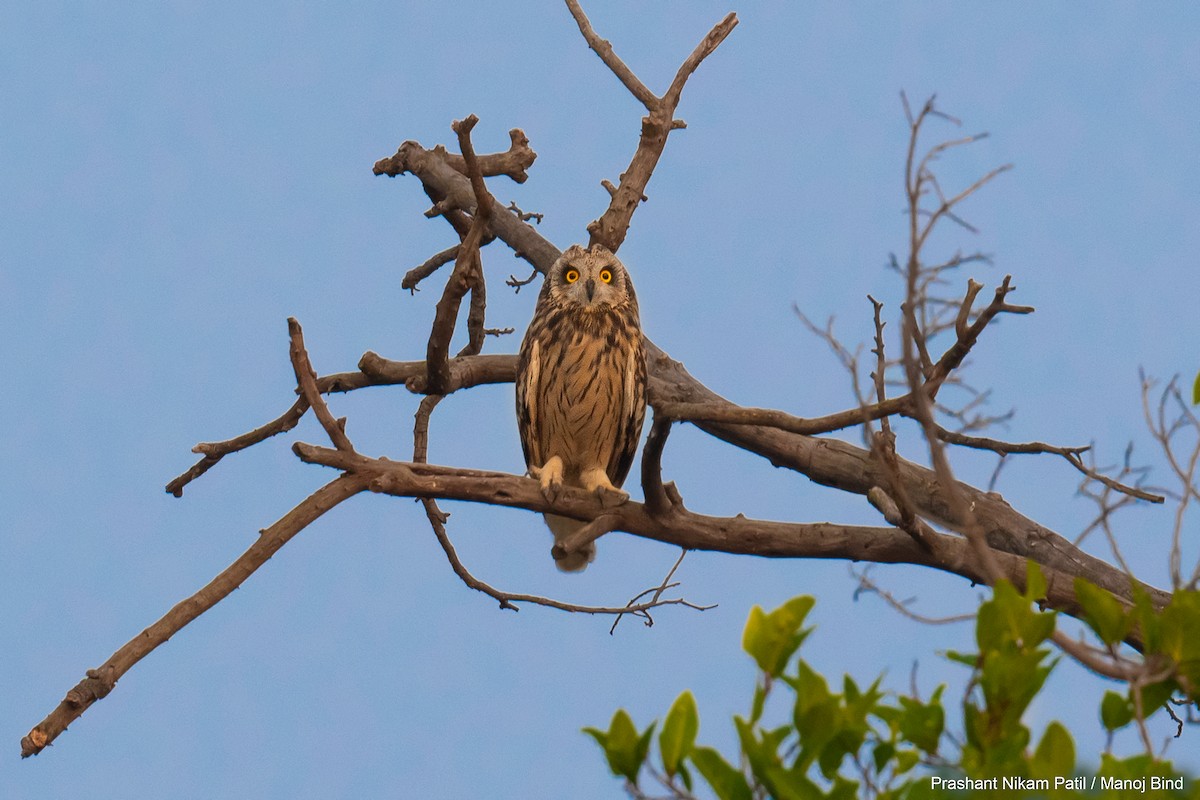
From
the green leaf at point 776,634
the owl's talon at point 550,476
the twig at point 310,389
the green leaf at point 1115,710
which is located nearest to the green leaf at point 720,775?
the green leaf at point 776,634

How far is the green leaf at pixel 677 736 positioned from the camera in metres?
1.98

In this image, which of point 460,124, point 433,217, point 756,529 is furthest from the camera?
point 433,217

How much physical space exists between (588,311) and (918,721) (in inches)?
128

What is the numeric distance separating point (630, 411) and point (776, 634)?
2.99 metres

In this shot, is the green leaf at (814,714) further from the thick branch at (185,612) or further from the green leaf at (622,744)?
the thick branch at (185,612)

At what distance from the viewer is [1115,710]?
210 cm

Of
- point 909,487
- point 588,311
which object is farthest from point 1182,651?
point 588,311

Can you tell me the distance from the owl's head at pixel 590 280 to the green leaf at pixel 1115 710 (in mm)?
3276

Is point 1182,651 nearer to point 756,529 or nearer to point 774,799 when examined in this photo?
point 774,799

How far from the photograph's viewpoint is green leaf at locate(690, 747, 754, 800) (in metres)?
1.92

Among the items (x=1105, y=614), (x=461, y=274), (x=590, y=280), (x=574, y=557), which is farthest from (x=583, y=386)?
(x=1105, y=614)

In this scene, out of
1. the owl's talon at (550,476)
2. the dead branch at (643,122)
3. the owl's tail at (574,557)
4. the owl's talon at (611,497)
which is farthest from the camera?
the dead branch at (643,122)

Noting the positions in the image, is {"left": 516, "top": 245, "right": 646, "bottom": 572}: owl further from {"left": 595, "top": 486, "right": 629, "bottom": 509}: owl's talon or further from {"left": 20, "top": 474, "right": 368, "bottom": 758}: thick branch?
{"left": 20, "top": 474, "right": 368, "bottom": 758}: thick branch

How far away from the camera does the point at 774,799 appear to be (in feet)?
6.27
